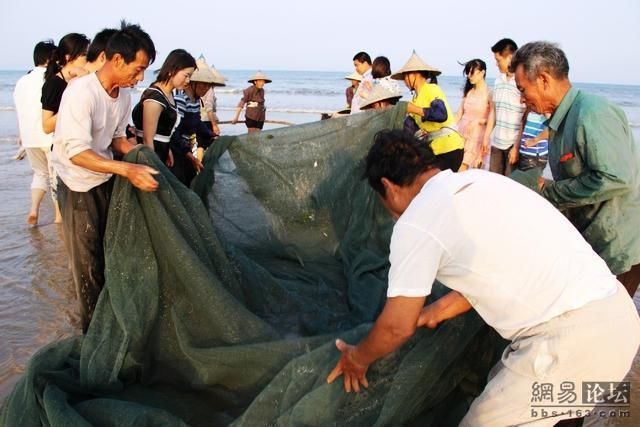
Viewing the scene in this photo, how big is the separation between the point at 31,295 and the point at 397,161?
11.4 ft

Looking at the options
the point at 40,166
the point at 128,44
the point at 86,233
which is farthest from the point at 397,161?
the point at 40,166

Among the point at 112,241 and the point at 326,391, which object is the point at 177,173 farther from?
the point at 326,391

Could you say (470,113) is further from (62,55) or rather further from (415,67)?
(62,55)

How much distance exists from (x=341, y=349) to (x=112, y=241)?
52.6 inches

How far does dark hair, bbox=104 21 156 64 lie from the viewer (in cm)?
266

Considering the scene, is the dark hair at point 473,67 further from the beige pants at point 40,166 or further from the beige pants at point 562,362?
the beige pants at point 562,362

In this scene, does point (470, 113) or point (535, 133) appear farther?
Answer: point (470, 113)

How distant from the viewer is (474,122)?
21.5 ft

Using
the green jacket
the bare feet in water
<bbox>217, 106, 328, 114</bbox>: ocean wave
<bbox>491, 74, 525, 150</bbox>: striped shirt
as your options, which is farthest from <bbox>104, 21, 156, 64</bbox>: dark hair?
<bbox>217, 106, 328, 114</bbox>: ocean wave

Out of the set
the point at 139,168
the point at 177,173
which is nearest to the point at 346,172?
the point at 177,173

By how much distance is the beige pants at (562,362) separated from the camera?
163 cm

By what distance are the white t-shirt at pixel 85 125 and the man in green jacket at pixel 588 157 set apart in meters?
2.04

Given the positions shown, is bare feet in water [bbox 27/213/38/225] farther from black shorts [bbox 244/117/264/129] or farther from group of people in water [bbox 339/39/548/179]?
black shorts [bbox 244/117/264/129]

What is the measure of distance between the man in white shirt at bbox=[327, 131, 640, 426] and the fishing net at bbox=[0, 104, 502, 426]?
31cm
